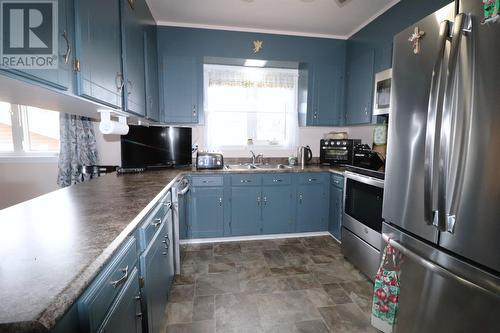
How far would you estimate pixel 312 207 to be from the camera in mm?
3010

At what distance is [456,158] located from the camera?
1.00 metres

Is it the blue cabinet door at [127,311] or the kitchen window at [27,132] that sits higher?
the kitchen window at [27,132]

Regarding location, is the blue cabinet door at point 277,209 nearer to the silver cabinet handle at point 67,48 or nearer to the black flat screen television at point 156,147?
the black flat screen television at point 156,147

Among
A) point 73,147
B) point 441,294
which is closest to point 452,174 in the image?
point 441,294

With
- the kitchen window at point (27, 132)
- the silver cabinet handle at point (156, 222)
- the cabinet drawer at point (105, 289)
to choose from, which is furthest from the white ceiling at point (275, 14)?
the cabinet drawer at point (105, 289)

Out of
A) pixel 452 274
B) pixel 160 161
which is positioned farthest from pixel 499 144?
pixel 160 161

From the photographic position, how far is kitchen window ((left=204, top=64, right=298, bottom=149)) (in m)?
3.31

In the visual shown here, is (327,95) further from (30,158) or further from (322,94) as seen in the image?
(30,158)

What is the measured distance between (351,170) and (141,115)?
2.11 m

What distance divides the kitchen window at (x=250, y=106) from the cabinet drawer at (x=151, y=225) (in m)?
1.85

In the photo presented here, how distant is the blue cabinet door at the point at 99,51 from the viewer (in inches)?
47.8

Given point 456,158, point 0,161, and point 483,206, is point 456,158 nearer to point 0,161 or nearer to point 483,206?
point 483,206

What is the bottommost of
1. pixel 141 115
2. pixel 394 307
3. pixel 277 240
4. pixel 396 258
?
pixel 277 240

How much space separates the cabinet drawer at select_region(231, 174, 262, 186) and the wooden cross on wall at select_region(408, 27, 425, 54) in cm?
191
